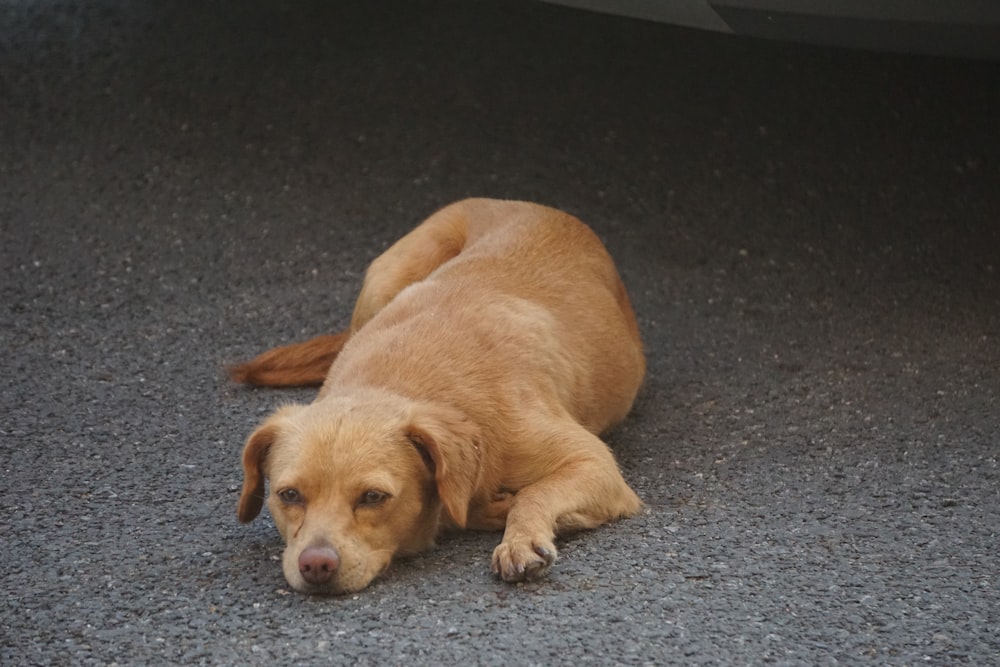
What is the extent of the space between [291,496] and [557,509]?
2.61 ft

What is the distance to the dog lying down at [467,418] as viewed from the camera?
3.54 meters

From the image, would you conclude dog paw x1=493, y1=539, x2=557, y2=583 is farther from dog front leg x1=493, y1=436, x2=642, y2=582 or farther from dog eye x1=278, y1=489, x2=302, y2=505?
dog eye x1=278, y1=489, x2=302, y2=505

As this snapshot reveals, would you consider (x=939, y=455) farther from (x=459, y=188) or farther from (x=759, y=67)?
(x=759, y=67)

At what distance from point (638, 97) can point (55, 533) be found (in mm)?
5280

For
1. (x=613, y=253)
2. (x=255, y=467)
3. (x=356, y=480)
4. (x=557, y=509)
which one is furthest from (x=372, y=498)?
(x=613, y=253)

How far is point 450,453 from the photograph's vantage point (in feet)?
12.1

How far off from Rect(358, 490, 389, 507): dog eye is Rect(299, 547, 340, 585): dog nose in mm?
184

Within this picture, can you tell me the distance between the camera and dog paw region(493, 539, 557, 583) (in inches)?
139

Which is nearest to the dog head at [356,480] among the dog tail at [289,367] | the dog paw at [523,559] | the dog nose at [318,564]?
the dog nose at [318,564]

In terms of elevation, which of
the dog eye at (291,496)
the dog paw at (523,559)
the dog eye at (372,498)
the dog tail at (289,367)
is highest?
the dog eye at (372,498)

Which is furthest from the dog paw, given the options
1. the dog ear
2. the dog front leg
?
the dog ear

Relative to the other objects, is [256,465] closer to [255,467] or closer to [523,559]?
[255,467]

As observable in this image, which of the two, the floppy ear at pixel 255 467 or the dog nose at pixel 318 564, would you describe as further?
the floppy ear at pixel 255 467

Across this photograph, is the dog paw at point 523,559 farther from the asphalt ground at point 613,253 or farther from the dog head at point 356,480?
the dog head at point 356,480
